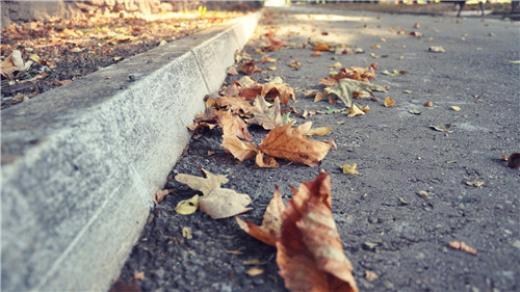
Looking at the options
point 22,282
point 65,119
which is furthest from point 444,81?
point 22,282

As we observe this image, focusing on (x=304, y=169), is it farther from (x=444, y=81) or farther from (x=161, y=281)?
(x=444, y=81)

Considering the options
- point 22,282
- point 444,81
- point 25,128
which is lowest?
point 444,81

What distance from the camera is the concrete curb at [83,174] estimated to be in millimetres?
777

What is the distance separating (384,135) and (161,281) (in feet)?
4.58

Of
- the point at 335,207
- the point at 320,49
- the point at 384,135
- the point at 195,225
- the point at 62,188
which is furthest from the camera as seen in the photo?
the point at 320,49

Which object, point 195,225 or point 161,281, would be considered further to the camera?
point 195,225

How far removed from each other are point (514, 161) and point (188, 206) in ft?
4.33

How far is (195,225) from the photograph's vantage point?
4.16 ft

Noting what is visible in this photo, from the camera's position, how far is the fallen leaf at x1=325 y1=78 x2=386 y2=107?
2615mm

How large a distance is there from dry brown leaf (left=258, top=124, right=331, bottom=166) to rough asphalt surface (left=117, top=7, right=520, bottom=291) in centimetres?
5

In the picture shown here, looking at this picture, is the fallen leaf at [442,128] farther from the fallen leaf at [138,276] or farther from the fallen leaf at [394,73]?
the fallen leaf at [138,276]

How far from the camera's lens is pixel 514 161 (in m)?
1.68

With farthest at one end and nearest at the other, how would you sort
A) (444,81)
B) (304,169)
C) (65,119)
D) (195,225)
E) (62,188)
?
1. (444,81)
2. (304,169)
3. (195,225)
4. (65,119)
5. (62,188)

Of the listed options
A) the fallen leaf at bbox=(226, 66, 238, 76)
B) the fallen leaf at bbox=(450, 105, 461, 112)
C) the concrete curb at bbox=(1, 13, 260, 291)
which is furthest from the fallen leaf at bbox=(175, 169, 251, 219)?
the fallen leaf at bbox=(226, 66, 238, 76)
